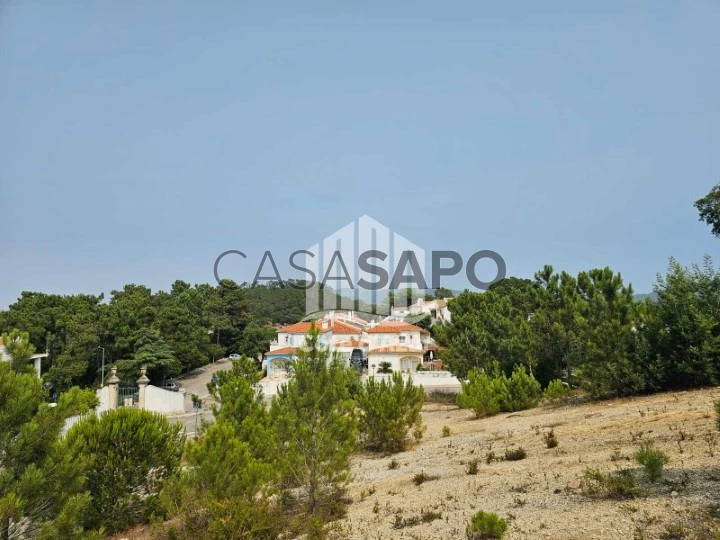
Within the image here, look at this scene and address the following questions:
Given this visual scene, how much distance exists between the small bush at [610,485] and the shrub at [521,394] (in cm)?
1200

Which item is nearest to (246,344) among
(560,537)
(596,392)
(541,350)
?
(541,350)

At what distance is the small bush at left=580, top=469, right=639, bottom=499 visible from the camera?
22.3 feet

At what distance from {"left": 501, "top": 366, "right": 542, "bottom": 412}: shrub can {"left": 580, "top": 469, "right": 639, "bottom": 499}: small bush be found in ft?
39.4

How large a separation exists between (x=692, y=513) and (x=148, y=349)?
4104 centimetres

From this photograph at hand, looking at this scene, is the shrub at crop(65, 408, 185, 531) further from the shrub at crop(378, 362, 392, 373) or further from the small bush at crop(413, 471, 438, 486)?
the shrub at crop(378, 362, 392, 373)

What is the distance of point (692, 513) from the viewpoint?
581cm

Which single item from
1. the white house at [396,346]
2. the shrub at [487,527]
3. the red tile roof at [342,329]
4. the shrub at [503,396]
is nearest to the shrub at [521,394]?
the shrub at [503,396]

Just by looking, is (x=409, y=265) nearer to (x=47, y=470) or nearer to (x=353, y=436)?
(x=353, y=436)

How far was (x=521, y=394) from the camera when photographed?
19.4 meters

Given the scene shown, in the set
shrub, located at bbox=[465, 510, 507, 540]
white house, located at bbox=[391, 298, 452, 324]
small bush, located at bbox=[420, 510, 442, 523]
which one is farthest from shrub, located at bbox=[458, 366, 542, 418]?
white house, located at bbox=[391, 298, 452, 324]

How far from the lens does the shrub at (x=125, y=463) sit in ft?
29.8

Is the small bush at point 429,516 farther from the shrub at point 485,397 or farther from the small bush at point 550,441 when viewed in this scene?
the shrub at point 485,397

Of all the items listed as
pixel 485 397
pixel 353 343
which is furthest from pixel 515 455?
pixel 353 343

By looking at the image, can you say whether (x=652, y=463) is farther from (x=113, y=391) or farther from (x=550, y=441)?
(x=113, y=391)
